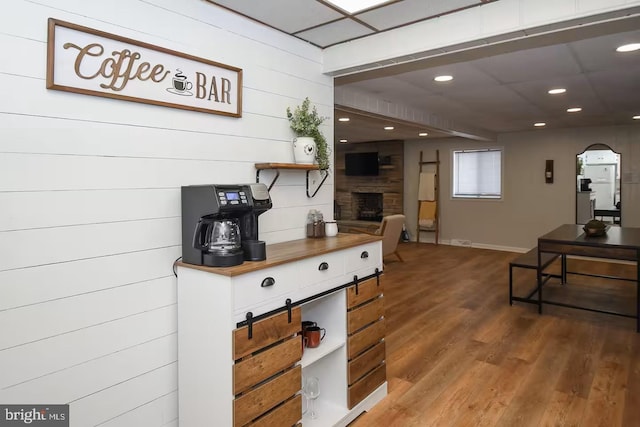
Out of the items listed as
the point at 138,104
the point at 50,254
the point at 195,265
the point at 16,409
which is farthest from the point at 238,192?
the point at 16,409

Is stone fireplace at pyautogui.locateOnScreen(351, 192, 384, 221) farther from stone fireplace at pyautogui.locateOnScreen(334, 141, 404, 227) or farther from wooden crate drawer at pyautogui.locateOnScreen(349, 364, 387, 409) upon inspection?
wooden crate drawer at pyautogui.locateOnScreen(349, 364, 387, 409)

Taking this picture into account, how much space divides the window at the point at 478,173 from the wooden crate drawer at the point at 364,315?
21.1 ft

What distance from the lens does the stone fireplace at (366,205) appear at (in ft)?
31.9

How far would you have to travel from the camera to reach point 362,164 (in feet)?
31.0

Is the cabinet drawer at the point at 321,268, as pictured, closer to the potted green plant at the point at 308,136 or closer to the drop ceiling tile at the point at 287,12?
the potted green plant at the point at 308,136

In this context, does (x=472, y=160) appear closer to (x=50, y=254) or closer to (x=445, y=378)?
(x=445, y=378)

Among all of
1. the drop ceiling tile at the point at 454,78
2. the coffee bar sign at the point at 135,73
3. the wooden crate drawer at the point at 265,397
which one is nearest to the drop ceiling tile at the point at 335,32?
the coffee bar sign at the point at 135,73

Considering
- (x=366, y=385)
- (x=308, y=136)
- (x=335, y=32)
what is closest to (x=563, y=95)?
(x=335, y=32)

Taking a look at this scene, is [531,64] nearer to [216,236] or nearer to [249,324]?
[216,236]

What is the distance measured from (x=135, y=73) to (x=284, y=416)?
1.60m

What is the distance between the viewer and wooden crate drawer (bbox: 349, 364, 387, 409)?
2.32 metres

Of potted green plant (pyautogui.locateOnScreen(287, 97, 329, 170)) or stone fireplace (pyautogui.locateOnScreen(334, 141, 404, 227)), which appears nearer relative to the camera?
potted green plant (pyautogui.locateOnScreen(287, 97, 329, 170))

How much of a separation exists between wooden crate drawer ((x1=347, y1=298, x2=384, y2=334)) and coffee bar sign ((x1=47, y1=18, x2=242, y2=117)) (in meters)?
1.24

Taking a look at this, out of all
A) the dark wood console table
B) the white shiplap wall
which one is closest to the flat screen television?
the dark wood console table
